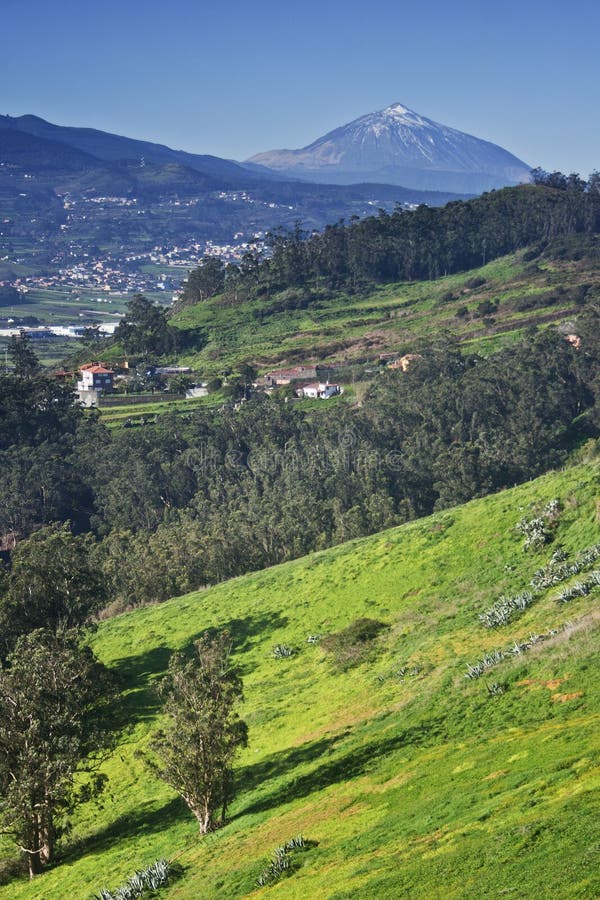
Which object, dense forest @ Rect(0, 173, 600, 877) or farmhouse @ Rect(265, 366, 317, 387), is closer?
dense forest @ Rect(0, 173, 600, 877)

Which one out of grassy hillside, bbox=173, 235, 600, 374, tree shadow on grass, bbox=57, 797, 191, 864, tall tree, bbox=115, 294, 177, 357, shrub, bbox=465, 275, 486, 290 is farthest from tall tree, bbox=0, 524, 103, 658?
shrub, bbox=465, 275, 486, 290

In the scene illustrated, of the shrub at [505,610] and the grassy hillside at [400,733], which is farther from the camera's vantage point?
the shrub at [505,610]

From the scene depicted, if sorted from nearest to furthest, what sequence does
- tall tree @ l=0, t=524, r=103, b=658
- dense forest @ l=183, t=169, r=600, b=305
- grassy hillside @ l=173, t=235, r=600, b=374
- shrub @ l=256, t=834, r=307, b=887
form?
shrub @ l=256, t=834, r=307, b=887 < tall tree @ l=0, t=524, r=103, b=658 < grassy hillside @ l=173, t=235, r=600, b=374 < dense forest @ l=183, t=169, r=600, b=305

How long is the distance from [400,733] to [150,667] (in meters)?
20.7

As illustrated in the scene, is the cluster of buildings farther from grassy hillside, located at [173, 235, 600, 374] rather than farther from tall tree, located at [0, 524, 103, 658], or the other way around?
tall tree, located at [0, 524, 103, 658]

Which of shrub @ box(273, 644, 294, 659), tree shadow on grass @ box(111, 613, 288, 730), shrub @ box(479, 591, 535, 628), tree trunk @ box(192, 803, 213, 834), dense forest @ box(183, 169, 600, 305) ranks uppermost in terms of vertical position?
dense forest @ box(183, 169, 600, 305)

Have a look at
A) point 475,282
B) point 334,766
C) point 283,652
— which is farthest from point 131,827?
point 475,282

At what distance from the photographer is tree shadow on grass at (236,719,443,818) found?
87.7ft

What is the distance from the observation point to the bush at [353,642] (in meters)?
38.1

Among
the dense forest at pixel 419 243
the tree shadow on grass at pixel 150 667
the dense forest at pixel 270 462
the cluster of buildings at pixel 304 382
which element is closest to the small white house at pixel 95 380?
the dense forest at pixel 270 462

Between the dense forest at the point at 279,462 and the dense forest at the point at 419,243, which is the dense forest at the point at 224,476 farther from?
the dense forest at the point at 419,243

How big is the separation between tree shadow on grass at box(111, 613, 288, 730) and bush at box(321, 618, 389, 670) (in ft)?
15.6

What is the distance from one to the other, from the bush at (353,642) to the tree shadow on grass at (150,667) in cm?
476

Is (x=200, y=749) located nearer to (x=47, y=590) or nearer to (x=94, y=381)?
(x=47, y=590)
